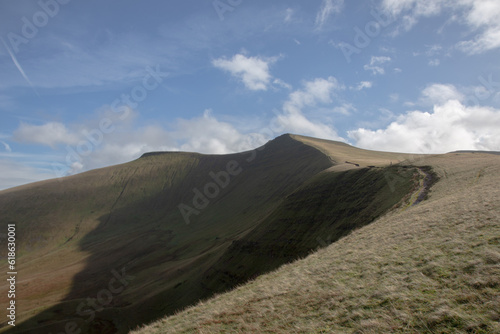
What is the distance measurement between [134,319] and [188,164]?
157 m

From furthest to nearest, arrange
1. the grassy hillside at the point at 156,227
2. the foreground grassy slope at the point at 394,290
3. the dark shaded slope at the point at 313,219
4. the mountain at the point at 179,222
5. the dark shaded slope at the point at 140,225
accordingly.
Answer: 1. the dark shaded slope at the point at 140,225
2. the grassy hillside at the point at 156,227
3. the mountain at the point at 179,222
4. the dark shaded slope at the point at 313,219
5. the foreground grassy slope at the point at 394,290

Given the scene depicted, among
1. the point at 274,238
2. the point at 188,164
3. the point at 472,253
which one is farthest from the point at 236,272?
the point at 188,164

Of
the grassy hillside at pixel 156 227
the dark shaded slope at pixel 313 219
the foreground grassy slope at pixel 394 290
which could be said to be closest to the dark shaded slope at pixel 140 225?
the grassy hillside at pixel 156 227

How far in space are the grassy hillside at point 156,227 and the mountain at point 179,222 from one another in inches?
14.2

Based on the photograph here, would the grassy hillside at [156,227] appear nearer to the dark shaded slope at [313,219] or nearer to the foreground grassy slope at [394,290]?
the dark shaded slope at [313,219]

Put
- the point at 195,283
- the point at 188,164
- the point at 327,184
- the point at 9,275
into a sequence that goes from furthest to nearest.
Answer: the point at 188,164 < the point at 9,275 < the point at 327,184 < the point at 195,283

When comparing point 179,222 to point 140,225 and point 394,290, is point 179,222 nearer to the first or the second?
point 140,225

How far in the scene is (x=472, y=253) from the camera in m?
11.7

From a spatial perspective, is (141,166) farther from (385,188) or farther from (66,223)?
(385,188)

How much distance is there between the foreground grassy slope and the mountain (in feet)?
28.0

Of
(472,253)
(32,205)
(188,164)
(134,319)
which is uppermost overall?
(188,164)

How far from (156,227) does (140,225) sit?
10237mm

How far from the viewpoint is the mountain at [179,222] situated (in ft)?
138

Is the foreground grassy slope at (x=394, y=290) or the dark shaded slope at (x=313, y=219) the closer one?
the foreground grassy slope at (x=394, y=290)
